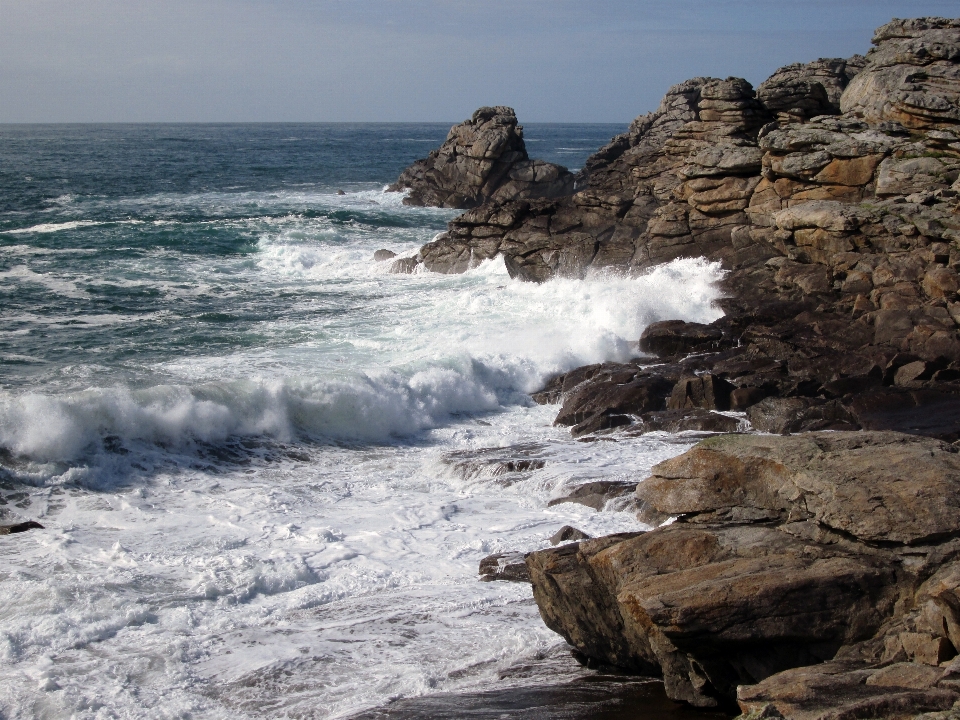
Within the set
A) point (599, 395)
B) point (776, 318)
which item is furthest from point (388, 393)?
point (776, 318)

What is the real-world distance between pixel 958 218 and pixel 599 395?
913cm

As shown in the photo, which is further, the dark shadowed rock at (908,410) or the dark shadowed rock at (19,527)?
the dark shadowed rock at (908,410)

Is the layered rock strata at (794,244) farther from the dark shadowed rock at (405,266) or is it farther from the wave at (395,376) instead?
the wave at (395,376)

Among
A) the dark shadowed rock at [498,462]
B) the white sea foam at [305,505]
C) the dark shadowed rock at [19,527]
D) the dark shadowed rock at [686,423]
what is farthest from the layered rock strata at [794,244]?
the dark shadowed rock at [19,527]

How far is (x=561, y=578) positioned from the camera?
882 cm

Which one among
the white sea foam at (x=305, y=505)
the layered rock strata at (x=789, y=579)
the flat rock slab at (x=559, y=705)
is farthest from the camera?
the white sea foam at (x=305, y=505)

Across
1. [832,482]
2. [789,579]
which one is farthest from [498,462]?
[789,579]

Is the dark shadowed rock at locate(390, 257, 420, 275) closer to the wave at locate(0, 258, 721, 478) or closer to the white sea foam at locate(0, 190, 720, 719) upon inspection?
the wave at locate(0, 258, 721, 478)

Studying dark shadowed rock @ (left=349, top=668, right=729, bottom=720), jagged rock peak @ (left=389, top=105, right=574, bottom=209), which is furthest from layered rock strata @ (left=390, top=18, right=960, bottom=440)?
jagged rock peak @ (left=389, top=105, right=574, bottom=209)

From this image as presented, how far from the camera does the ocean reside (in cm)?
976

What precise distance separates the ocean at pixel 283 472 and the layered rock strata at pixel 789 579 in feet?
4.65

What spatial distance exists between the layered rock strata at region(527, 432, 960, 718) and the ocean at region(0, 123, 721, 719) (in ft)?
4.65

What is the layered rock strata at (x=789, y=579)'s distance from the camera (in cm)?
720

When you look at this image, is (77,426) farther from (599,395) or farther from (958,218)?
(958,218)
